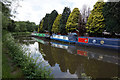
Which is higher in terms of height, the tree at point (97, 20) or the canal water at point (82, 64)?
the tree at point (97, 20)

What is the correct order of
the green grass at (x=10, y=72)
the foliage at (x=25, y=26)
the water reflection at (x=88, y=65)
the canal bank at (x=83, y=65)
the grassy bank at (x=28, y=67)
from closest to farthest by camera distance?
the grassy bank at (x=28, y=67)
the green grass at (x=10, y=72)
the canal bank at (x=83, y=65)
the water reflection at (x=88, y=65)
the foliage at (x=25, y=26)

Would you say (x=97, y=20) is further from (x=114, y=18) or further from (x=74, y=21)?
(x=74, y=21)

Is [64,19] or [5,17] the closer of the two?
[5,17]

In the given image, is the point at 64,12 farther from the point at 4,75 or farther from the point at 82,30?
the point at 4,75

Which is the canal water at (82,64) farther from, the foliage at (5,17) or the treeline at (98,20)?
the treeline at (98,20)

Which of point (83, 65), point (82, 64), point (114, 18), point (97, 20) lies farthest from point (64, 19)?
point (83, 65)

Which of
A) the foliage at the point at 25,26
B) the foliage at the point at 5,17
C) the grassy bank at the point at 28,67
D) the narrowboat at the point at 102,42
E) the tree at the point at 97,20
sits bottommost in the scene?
the grassy bank at the point at 28,67

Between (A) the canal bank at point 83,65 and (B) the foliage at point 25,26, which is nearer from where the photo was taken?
(A) the canal bank at point 83,65

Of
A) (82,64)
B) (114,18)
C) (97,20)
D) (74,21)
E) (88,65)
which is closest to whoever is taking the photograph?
(88,65)

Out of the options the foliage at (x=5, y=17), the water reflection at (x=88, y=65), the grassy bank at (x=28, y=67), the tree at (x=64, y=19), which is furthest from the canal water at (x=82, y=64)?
the tree at (x=64, y=19)

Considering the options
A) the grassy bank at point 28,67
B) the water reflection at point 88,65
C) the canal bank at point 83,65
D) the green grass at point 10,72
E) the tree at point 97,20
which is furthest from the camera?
the tree at point 97,20

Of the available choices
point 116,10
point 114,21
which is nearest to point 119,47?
point 114,21

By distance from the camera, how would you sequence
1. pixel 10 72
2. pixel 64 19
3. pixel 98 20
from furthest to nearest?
pixel 64 19 < pixel 98 20 < pixel 10 72

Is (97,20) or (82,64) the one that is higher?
(97,20)
